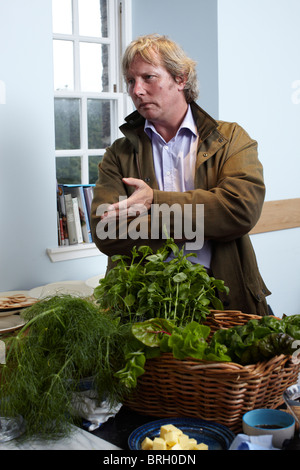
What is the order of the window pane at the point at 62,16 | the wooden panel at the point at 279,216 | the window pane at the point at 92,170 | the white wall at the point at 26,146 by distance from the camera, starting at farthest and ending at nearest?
1. the wooden panel at the point at 279,216
2. the window pane at the point at 92,170
3. the window pane at the point at 62,16
4. the white wall at the point at 26,146

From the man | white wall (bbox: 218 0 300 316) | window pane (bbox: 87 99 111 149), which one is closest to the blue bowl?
the man

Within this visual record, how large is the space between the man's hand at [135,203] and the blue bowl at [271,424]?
877 millimetres

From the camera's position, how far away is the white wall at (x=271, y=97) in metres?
3.17

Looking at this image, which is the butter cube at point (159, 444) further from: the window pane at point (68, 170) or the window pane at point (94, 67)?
the window pane at point (94, 67)

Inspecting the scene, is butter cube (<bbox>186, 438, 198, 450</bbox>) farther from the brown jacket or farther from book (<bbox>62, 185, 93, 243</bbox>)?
A: book (<bbox>62, 185, 93, 243</bbox>)

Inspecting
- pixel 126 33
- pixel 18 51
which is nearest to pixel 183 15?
pixel 126 33

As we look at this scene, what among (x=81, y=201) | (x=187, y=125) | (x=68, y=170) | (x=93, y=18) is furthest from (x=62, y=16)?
(x=187, y=125)

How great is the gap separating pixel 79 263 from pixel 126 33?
149 cm

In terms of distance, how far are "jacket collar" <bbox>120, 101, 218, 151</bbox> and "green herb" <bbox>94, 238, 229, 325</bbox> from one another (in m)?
0.73

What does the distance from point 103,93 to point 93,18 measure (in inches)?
17.6

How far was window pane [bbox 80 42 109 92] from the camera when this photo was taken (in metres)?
3.29

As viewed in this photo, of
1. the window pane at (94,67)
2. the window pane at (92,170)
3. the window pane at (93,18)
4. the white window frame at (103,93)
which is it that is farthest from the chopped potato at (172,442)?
the window pane at (93,18)

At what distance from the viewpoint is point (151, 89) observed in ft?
6.10

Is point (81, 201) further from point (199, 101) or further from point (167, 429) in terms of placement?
point (167, 429)
